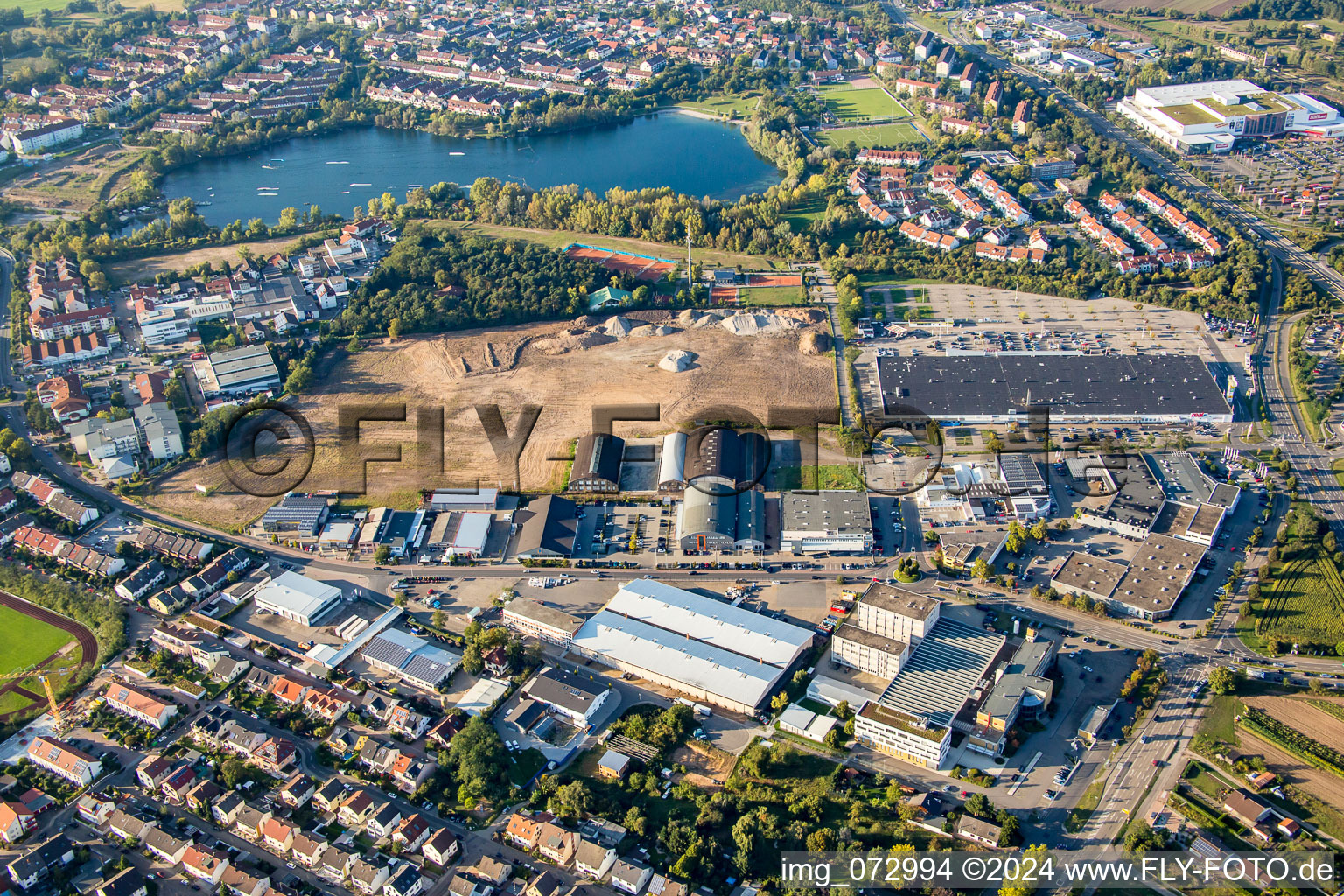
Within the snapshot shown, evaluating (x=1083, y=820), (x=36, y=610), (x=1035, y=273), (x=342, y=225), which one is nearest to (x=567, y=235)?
(x=342, y=225)

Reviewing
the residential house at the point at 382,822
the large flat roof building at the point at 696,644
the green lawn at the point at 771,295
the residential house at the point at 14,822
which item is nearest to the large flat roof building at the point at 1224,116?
the green lawn at the point at 771,295

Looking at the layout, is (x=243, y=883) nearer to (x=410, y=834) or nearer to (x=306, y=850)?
(x=306, y=850)

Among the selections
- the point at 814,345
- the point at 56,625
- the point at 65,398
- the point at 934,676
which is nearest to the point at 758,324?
the point at 814,345

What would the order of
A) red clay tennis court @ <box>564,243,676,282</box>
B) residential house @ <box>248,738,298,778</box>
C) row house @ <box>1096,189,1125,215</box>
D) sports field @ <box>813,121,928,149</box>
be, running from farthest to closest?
1. sports field @ <box>813,121,928,149</box>
2. row house @ <box>1096,189,1125,215</box>
3. red clay tennis court @ <box>564,243,676,282</box>
4. residential house @ <box>248,738,298,778</box>

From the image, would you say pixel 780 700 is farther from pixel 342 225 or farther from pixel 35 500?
pixel 342 225

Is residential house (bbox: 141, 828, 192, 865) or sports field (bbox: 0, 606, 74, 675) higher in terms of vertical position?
residential house (bbox: 141, 828, 192, 865)

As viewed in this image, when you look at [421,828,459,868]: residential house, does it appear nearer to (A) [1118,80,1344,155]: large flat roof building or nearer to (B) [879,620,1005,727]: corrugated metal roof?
(B) [879,620,1005,727]: corrugated metal roof

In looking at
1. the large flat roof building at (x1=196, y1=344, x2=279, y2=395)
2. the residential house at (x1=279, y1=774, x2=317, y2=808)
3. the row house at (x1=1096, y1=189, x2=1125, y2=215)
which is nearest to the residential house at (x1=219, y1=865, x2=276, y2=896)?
the residential house at (x1=279, y1=774, x2=317, y2=808)
